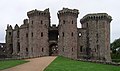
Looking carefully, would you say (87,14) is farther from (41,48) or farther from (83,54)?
(41,48)

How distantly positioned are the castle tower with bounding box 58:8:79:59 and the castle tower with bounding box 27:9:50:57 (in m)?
3.35

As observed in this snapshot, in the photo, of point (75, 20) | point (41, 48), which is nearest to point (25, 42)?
point (41, 48)

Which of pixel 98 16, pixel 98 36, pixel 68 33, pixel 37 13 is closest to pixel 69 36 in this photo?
pixel 68 33

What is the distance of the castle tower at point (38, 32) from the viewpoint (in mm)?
61688

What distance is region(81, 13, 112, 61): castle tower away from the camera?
6197 cm

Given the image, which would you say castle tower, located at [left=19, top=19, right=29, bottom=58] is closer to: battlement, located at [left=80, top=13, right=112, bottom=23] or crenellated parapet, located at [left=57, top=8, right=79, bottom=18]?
crenellated parapet, located at [left=57, top=8, right=79, bottom=18]

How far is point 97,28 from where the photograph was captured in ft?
206

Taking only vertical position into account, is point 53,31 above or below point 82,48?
above

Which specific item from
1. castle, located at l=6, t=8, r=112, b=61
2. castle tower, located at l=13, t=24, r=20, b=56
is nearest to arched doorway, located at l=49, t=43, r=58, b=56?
castle, located at l=6, t=8, r=112, b=61

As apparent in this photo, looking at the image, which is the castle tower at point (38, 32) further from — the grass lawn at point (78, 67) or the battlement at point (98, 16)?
the grass lawn at point (78, 67)

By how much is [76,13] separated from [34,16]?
979 centimetres

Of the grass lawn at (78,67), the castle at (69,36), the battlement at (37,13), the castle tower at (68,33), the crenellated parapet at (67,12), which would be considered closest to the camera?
the grass lawn at (78,67)

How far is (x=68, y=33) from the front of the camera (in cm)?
6081

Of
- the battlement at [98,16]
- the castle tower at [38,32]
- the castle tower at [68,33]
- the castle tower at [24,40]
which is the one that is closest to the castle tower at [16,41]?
the castle tower at [24,40]
